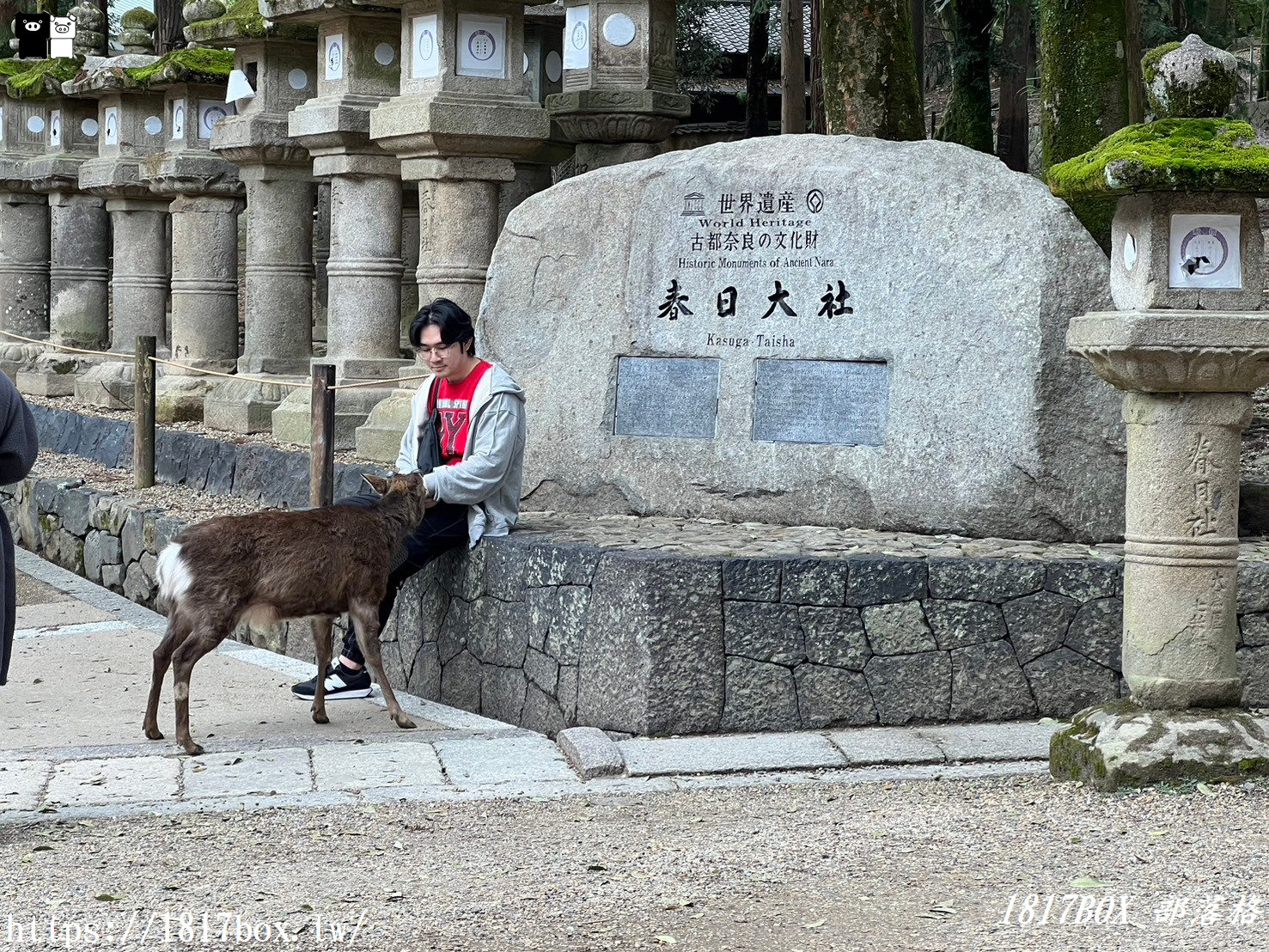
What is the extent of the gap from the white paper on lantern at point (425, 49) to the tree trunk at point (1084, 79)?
3685mm

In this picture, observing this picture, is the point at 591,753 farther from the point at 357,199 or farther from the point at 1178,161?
the point at 357,199

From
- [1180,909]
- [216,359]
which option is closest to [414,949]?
[1180,909]

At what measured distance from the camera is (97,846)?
4977 millimetres

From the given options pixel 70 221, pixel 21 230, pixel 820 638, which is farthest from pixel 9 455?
pixel 21 230

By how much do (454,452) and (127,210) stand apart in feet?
31.6

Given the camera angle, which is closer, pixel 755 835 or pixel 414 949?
pixel 414 949

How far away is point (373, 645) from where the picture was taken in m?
6.41

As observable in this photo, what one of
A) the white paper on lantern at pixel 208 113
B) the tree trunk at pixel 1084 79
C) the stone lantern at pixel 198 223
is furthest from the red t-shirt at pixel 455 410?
the white paper on lantern at pixel 208 113

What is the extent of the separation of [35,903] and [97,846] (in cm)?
53

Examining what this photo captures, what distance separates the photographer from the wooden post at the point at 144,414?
1114 centimetres

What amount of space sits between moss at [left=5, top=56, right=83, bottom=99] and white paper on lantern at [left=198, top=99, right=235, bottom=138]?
3.54 metres

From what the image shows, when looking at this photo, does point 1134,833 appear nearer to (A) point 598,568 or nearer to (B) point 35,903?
(A) point 598,568

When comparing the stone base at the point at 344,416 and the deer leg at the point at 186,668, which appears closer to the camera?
the deer leg at the point at 186,668

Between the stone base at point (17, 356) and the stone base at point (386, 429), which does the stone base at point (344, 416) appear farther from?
the stone base at point (17, 356)
